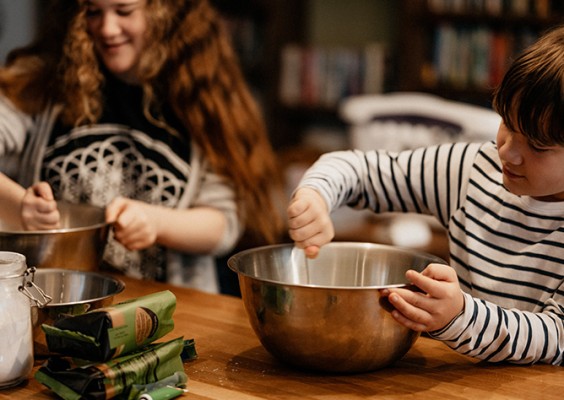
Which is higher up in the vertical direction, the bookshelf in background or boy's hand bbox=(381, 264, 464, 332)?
the bookshelf in background

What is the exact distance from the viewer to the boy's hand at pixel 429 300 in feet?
3.55

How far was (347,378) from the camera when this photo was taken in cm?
113

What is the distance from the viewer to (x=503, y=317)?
1161mm

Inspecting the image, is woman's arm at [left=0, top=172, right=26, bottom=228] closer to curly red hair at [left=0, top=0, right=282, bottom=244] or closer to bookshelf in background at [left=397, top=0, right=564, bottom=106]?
curly red hair at [left=0, top=0, right=282, bottom=244]

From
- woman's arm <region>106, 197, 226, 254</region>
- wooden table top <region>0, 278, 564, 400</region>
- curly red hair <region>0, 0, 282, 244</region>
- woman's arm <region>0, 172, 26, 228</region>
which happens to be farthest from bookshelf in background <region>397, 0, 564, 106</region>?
wooden table top <region>0, 278, 564, 400</region>

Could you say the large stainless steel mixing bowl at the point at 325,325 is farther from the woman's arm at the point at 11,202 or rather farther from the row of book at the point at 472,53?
the row of book at the point at 472,53

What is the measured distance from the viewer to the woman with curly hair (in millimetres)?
1850

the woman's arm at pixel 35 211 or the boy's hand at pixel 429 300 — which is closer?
the boy's hand at pixel 429 300

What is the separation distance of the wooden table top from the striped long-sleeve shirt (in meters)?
0.04

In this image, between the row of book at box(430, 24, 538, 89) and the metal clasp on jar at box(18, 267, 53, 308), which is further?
the row of book at box(430, 24, 538, 89)

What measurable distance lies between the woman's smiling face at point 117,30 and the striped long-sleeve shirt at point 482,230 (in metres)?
0.55

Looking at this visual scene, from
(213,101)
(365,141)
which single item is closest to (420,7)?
(365,141)

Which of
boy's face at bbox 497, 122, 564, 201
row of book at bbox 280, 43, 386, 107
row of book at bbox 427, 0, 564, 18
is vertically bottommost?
boy's face at bbox 497, 122, 564, 201

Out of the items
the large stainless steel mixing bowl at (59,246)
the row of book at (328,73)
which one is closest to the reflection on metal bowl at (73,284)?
the large stainless steel mixing bowl at (59,246)
